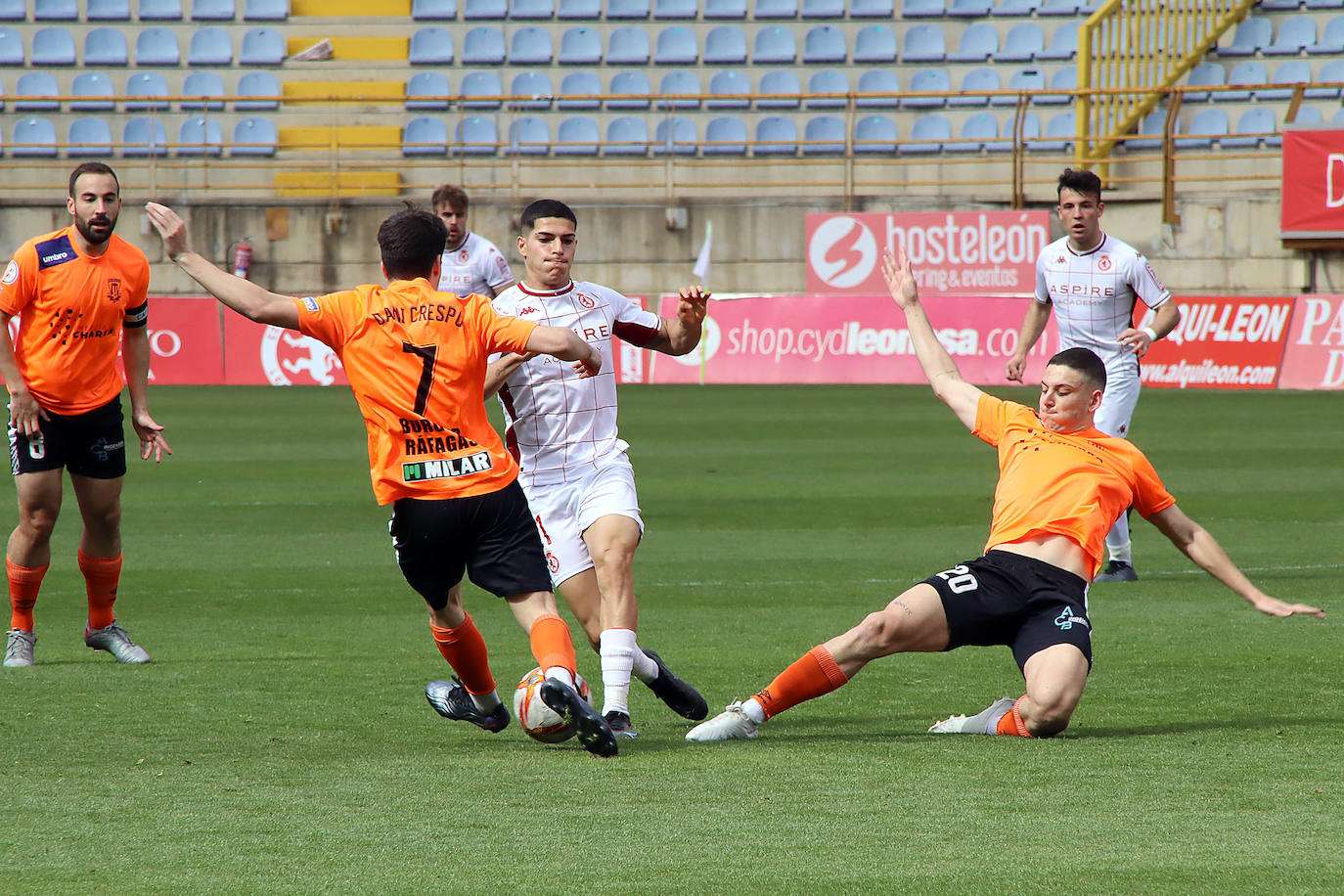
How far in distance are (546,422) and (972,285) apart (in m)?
18.9

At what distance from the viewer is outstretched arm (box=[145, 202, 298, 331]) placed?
4.75 m

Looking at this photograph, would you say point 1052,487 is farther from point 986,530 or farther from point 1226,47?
point 1226,47

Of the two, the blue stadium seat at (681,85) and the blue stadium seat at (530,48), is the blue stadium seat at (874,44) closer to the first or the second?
the blue stadium seat at (681,85)

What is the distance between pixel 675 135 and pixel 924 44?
16.2 ft

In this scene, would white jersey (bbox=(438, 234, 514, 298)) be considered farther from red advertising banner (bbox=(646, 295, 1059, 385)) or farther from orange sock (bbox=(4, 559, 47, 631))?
red advertising banner (bbox=(646, 295, 1059, 385))

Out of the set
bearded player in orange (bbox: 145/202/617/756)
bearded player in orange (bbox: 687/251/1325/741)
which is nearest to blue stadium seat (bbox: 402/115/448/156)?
bearded player in orange (bbox: 687/251/1325/741)

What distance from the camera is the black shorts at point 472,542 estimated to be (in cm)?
493

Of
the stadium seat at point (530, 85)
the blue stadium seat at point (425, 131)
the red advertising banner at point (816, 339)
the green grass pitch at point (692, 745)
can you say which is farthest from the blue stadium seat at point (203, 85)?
the green grass pitch at point (692, 745)

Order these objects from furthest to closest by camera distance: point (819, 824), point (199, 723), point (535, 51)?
point (535, 51) → point (199, 723) → point (819, 824)

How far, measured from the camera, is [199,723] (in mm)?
5480

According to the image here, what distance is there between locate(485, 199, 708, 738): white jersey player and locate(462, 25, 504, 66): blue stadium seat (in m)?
23.7

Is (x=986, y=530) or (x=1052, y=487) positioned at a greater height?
(x=1052, y=487)

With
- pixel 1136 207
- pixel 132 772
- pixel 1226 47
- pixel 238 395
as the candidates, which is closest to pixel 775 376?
pixel 1136 207

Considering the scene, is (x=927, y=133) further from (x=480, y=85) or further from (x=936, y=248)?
(x=480, y=85)
